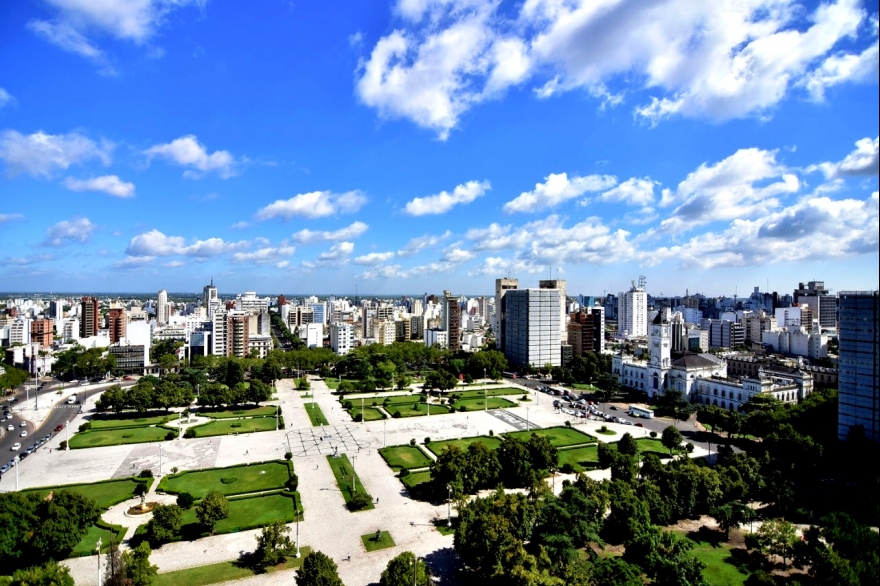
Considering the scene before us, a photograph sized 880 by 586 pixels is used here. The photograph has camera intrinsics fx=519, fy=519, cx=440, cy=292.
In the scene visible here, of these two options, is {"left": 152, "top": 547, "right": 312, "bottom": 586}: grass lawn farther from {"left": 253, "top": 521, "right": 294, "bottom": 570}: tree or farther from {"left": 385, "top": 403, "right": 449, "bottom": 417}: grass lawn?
{"left": 385, "top": 403, "right": 449, "bottom": 417}: grass lawn

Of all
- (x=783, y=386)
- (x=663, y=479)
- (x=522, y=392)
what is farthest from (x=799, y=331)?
(x=663, y=479)

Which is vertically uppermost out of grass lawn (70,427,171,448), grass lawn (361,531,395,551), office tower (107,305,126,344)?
office tower (107,305,126,344)

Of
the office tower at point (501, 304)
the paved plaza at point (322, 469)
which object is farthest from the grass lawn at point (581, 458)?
the office tower at point (501, 304)

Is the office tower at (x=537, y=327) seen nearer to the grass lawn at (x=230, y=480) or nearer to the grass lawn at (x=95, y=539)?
the grass lawn at (x=230, y=480)

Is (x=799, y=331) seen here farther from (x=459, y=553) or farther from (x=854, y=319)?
(x=459, y=553)

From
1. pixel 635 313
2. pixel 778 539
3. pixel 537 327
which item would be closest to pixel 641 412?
pixel 537 327

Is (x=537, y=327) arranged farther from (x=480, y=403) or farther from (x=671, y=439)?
(x=671, y=439)

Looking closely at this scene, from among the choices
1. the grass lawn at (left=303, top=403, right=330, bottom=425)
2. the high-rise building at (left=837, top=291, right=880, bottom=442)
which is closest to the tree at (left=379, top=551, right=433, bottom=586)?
the high-rise building at (left=837, top=291, right=880, bottom=442)
